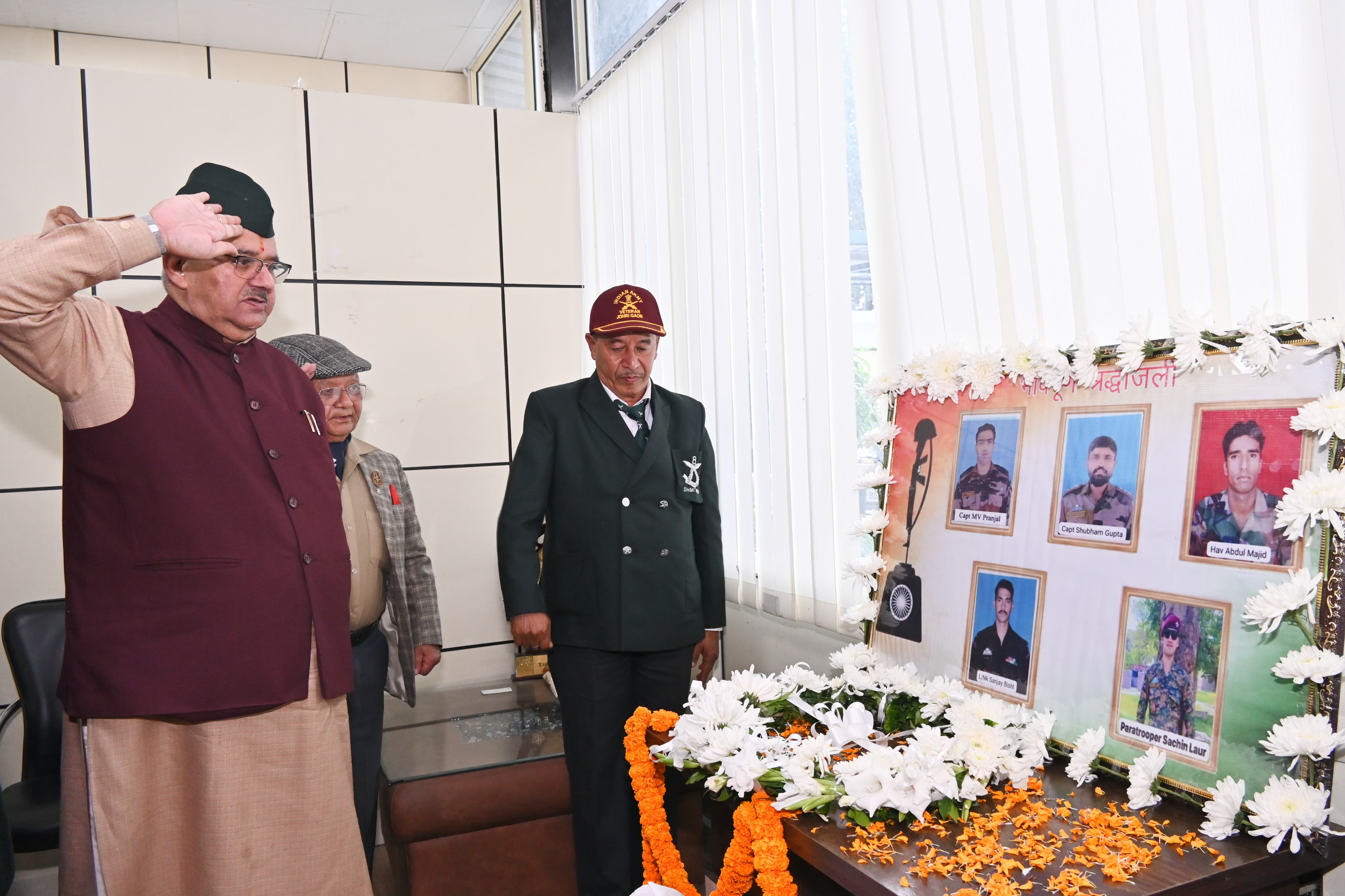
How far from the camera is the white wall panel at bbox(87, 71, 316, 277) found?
3.34m

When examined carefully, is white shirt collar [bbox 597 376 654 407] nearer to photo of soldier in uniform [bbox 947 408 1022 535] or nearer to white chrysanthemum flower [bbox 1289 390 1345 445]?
photo of soldier in uniform [bbox 947 408 1022 535]

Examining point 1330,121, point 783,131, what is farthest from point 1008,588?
point 783,131

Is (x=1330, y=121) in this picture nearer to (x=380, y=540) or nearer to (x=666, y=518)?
(x=666, y=518)

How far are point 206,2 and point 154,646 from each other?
13.5 ft

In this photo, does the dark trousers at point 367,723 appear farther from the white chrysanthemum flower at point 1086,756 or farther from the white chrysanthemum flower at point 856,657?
the white chrysanthemum flower at point 1086,756

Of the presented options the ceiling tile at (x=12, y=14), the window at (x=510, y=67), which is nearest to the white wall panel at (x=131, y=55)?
the ceiling tile at (x=12, y=14)

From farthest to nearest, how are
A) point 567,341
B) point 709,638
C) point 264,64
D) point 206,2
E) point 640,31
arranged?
1. point 264,64
2. point 206,2
3. point 567,341
4. point 640,31
5. point 709,638

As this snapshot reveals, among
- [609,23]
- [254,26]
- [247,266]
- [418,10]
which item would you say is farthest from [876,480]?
[254,26]

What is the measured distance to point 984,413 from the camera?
181 cm

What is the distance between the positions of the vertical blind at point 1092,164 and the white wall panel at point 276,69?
4.00 meters

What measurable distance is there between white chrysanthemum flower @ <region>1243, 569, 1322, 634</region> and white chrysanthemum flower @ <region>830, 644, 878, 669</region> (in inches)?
31.0

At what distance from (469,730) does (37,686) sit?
131 cm

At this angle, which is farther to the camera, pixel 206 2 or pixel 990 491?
pixel 206 2

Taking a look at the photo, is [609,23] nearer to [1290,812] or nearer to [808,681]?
[808,681]
